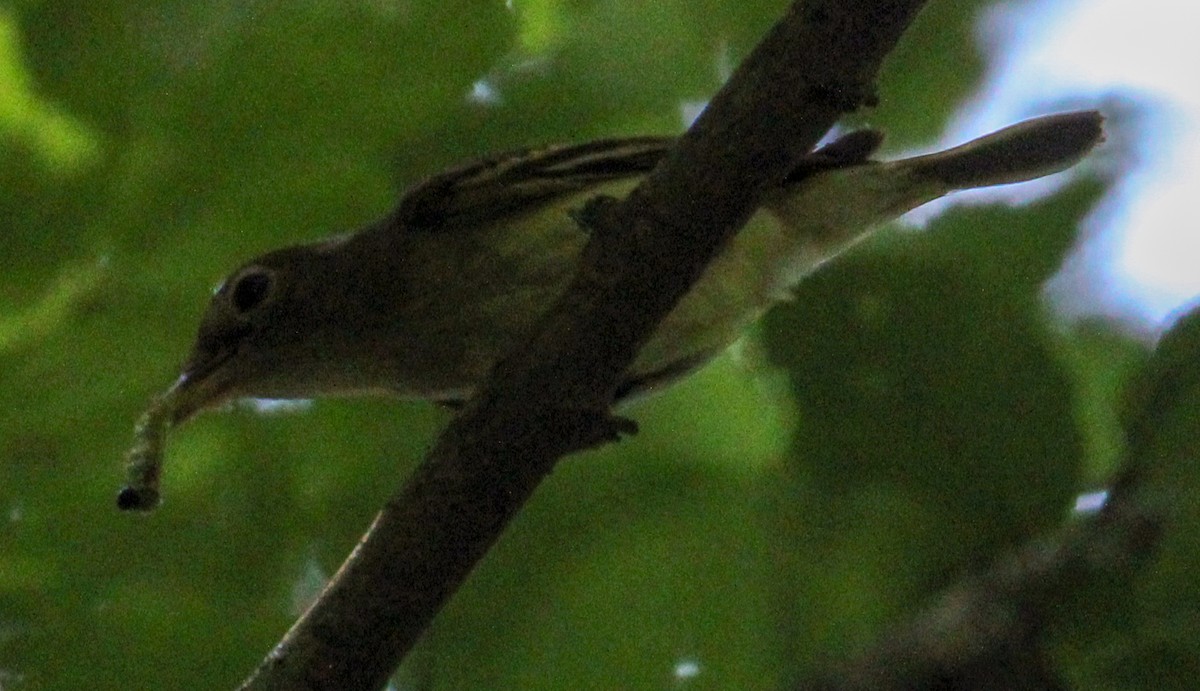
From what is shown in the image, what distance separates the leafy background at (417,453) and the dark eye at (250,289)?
0.87ft

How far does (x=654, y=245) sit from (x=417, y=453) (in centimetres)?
92

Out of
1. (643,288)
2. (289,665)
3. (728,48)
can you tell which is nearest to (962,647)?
(643,288)

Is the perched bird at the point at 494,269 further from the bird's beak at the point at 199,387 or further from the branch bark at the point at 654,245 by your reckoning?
the branch bark at the point at 654,245

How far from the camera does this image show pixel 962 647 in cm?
177

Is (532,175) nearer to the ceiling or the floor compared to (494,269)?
nearer to the ceiling

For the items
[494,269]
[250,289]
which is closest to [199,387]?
[250,289]

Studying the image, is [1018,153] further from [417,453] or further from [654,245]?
[417,453]

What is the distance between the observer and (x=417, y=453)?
9.54 ft

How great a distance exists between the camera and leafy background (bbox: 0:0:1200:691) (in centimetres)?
219

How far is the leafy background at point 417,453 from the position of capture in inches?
86.2

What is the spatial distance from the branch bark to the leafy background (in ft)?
1.09

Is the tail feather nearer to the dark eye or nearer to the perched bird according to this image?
the perched bird

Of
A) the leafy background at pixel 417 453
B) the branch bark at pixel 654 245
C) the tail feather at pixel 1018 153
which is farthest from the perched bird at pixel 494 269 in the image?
the branch bark at pixel 654 245

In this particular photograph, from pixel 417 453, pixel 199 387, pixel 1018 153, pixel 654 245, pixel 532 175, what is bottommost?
pixel 654 245
